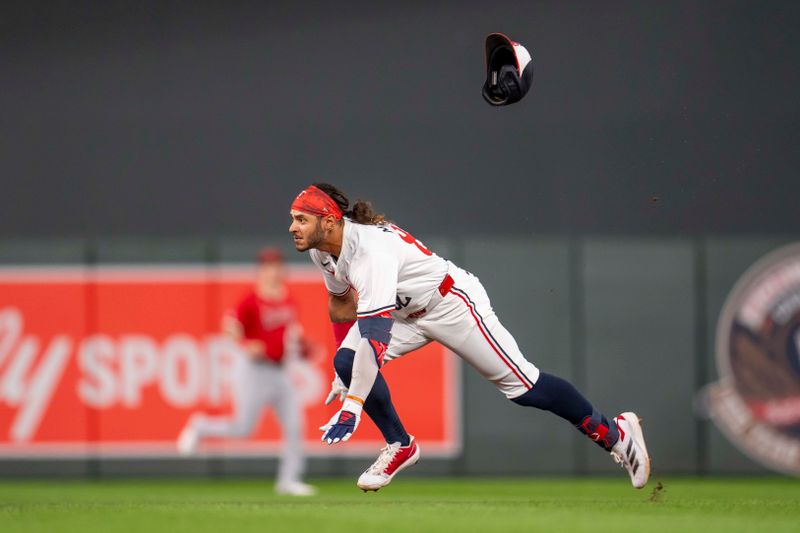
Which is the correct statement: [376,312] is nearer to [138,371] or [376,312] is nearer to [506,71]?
[506,71]

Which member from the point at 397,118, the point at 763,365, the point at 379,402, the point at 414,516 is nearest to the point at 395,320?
the point at 379,402

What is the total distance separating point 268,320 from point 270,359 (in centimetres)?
33

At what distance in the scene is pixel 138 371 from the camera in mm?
12539

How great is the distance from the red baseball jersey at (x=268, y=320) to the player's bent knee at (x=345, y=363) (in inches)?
175

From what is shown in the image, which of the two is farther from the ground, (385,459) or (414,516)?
(385,459)

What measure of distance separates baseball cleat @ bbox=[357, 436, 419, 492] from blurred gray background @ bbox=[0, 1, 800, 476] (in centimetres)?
667

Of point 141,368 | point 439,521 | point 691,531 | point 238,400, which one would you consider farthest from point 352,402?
point 141,368

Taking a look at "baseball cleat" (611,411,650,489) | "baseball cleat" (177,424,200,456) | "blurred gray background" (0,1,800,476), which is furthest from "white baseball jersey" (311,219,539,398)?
"blurred gray background" (0,1,800,476)

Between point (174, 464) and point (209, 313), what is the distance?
146cm

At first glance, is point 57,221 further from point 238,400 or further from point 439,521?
point 439,521

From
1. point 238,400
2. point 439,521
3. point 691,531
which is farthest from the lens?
point 238,400

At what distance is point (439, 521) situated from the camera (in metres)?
6.40

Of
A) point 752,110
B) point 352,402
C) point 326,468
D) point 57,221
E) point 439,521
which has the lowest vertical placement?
point 326,468

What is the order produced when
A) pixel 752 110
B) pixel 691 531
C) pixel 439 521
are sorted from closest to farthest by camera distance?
pixel 691 531 → pixel 439 521 → pixel 752 110
